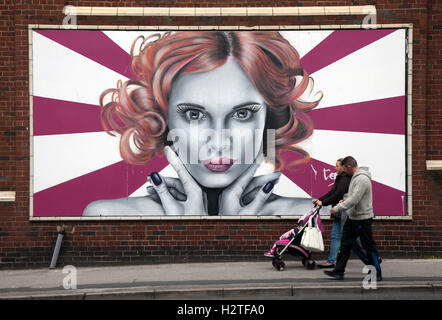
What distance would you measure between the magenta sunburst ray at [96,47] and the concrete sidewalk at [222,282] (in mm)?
3688

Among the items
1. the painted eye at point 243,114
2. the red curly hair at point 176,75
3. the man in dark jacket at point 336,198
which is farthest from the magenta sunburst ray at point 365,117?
the man in dark jacket at point 336,198

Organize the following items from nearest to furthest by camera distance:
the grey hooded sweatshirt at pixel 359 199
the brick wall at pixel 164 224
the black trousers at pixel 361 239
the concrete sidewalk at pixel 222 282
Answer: the concrete sidewalk at pixel 222 282 → the grey hooded sweatshirt at pixel 359 199 → the black trousers at pixel 361 239 → the brick wall at pixel 164 224

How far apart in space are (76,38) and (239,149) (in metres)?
3.61

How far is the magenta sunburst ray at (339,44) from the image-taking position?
1106 centimetres

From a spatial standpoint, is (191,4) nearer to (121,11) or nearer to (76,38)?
(121,11)

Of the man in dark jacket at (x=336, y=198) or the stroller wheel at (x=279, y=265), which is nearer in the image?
the man in dark jacket at (x=336, y=198)

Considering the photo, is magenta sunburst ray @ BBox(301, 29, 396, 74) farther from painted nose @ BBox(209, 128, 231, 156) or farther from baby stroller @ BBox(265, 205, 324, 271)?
baby stroller @ BBox(265, 205, 324, 271)

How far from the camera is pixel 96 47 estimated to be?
36.2 ft

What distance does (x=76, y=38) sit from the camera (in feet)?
36.2

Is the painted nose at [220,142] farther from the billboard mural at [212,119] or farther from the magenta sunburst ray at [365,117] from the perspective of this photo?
the magenta sunburst ray at [365,117]

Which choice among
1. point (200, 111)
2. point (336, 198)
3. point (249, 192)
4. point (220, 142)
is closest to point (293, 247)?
point (336, 198)

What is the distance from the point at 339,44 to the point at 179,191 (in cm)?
399

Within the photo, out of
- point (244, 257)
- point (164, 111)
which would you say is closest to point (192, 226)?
point (244, 257)
